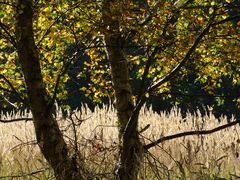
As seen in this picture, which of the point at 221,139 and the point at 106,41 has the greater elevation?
the point at 106,41

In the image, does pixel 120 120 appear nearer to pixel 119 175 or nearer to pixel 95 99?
pixel 119 175

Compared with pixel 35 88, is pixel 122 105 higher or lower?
lower

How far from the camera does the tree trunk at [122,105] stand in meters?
5.04

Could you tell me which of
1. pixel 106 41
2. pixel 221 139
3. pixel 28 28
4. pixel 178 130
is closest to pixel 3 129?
pixel 178 130

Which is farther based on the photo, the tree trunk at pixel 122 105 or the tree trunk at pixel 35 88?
the tree trunk at pixel 122 105

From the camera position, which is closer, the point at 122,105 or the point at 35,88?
the point at 35,88

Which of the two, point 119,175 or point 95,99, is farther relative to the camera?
point 95,99

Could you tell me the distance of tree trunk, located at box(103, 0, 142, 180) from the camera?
504cm

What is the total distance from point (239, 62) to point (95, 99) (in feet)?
6.44

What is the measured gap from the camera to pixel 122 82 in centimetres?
568

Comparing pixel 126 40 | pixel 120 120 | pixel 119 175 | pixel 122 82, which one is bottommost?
pixel 119 175

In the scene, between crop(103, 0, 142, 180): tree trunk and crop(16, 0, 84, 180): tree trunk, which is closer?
crop(16, 0, 84, 180): tree trunk

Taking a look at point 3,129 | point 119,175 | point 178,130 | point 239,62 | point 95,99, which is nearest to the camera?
point 119,175

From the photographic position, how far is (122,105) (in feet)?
18.3
